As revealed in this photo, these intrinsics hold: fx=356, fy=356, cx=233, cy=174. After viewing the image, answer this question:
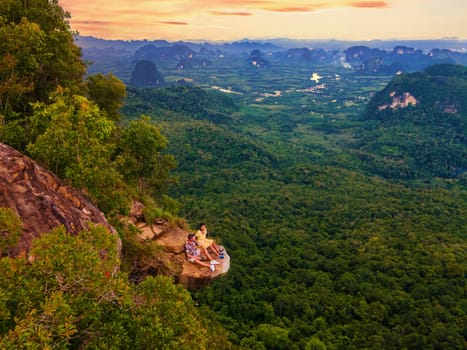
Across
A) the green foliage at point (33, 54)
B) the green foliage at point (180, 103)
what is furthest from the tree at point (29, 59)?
the green foliage at point (180, 103)

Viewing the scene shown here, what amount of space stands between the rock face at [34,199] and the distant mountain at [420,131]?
112 m

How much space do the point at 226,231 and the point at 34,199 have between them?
48.9 meters

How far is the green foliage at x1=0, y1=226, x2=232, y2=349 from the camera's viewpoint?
25.9 feet

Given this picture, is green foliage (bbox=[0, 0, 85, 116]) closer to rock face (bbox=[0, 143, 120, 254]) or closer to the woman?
rock face (bbox=[0, 143, 120, 254])

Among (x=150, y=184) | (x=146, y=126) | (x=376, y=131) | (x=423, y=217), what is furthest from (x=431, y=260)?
(x=376, y=131)

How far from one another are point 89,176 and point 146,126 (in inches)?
494

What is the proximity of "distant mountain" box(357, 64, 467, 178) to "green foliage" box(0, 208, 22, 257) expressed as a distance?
115447mm

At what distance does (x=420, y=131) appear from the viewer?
158m

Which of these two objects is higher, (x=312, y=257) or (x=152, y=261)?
(x=152, y=261)

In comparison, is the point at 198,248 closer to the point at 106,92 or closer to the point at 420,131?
the point at 106,92

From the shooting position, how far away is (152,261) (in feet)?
59.2

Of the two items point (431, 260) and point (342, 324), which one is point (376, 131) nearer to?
point (431, 260)

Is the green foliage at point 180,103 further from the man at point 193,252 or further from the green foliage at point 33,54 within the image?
the man at point 193,252

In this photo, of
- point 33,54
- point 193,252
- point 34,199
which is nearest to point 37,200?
point 34,199
